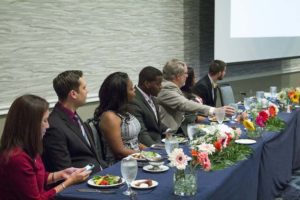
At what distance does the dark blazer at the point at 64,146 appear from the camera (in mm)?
2012

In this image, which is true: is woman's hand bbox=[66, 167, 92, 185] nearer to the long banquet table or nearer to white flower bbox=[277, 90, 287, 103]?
the long banquet table

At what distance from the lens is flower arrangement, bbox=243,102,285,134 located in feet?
8.24

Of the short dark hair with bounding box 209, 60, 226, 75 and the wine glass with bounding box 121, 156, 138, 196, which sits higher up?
the short dark hair with bounding box 209, 60, 226, 75

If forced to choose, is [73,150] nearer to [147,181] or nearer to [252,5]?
[147,181]

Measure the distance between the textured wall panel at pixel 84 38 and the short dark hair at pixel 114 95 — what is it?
917 millimetres

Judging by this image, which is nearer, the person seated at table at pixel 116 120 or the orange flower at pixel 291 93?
the person seated at table at pixel 116 120

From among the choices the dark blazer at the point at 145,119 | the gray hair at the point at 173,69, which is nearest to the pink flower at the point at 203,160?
the dark blazer at the point at 145,119

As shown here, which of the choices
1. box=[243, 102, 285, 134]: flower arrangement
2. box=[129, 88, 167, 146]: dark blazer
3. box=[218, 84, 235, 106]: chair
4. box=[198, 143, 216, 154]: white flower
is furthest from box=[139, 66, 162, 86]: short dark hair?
box=[218, 84, 235, 106]: chair

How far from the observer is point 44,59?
3.38 metres

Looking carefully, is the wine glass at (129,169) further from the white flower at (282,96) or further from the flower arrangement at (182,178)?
the white flower at (282,96)

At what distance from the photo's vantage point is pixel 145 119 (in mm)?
2959

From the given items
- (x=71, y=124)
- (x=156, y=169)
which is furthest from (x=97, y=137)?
(x=156, y=169)

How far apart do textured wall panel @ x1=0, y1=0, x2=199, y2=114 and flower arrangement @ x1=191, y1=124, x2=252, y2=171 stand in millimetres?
1655

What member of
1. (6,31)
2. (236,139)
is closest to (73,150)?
(236,139)
